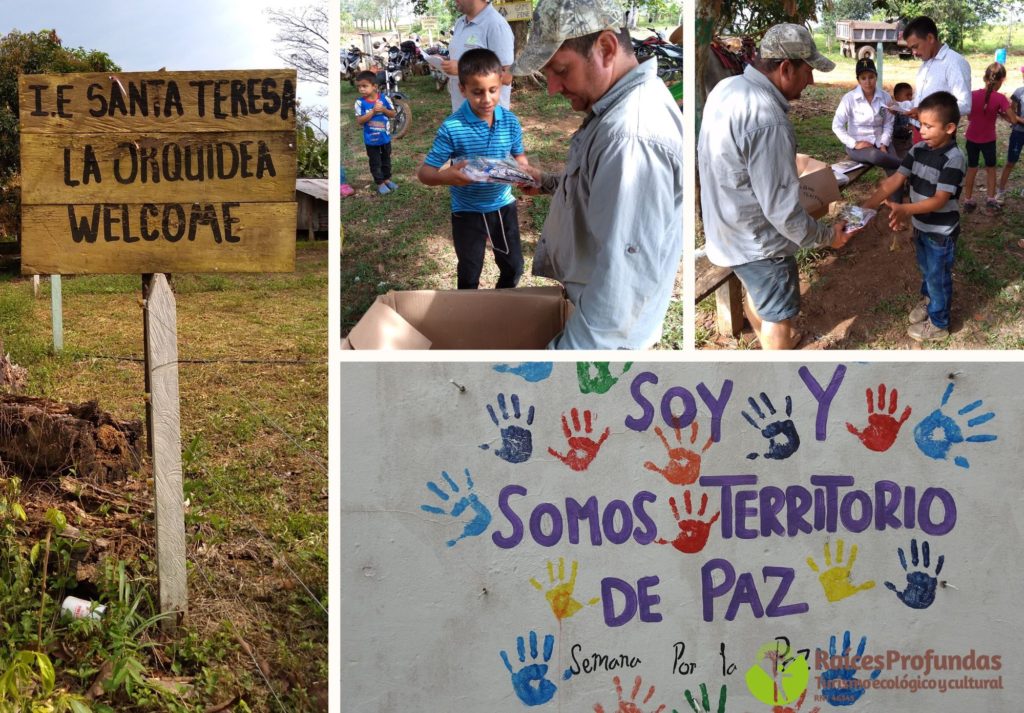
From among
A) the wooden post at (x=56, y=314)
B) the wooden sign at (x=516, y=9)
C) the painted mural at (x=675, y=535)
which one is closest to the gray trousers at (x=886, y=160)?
the painted mural at (x=675, y=535)

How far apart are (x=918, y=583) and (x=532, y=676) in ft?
4.09

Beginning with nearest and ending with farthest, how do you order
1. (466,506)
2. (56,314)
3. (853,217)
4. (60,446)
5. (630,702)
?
(853,217), (466,506), (630,702), (60,446), (56,314)

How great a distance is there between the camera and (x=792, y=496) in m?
3.18

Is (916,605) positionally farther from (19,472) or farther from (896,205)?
(19,472)

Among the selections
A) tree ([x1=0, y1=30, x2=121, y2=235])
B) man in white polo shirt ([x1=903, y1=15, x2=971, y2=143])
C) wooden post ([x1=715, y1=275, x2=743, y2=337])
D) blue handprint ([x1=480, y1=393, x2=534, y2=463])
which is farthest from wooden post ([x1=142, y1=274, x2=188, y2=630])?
tree ([x1=0, y1=30, x2=121, y2=235])

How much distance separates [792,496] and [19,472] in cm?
376

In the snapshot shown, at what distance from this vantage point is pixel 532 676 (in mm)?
3229

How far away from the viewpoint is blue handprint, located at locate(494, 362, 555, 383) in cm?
310

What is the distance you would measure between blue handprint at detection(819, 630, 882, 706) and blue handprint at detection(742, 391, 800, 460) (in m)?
0.63

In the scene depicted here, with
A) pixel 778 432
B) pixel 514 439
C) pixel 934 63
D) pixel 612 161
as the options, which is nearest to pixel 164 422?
pixel 514 439

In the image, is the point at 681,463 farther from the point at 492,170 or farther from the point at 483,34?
the point at 483,34

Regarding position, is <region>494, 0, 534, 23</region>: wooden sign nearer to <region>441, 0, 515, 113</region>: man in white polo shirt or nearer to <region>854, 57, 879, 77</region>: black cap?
<region>441, 0, 515, 113</region>: man in white polo shirt

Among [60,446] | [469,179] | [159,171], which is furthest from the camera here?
[60,446]

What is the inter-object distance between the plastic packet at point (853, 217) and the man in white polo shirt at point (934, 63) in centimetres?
36
